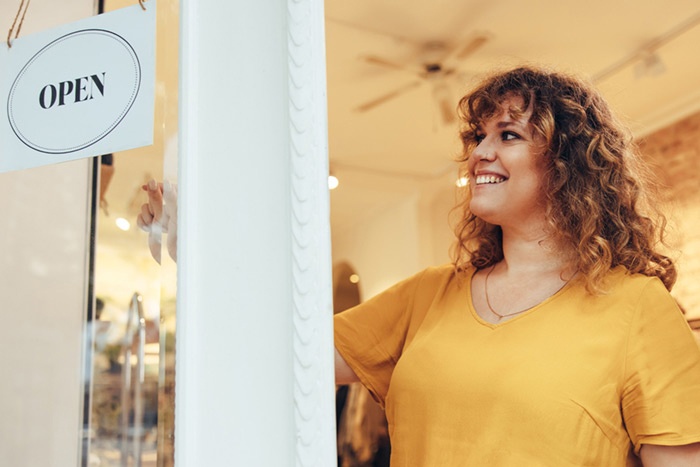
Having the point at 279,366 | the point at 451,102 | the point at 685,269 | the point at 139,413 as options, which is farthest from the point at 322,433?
the point at 685,269

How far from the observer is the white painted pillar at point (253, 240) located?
0.59 metres

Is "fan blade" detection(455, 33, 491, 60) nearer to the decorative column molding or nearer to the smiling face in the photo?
the smiling face

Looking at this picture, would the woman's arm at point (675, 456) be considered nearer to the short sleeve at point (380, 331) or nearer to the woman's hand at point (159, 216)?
the short sleeve at point (380, 331)

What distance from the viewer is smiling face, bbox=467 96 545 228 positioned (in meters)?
1.21

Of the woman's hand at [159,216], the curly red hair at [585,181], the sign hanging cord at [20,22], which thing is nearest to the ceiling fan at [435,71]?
the curly red hair at [585,181]

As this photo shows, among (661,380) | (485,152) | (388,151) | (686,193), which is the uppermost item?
(388,151)

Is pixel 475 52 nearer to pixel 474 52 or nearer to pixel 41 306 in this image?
pixel 474 52

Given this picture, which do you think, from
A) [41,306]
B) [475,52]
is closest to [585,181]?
[41,306]

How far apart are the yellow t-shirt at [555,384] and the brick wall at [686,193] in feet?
9.87

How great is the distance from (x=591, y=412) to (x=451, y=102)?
276cm

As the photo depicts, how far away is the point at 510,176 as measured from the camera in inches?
47.5

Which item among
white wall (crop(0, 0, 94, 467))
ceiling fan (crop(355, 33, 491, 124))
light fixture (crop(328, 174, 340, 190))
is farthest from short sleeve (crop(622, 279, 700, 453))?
light fixture (crop(328, 174, 340, 190))

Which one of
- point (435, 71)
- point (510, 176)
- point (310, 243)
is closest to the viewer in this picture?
point (310, 243)

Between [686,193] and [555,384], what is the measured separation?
343cm
